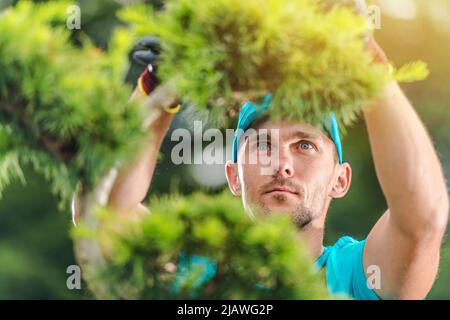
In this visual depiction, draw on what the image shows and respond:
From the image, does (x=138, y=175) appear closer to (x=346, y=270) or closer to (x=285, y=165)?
(x=285, y=165)

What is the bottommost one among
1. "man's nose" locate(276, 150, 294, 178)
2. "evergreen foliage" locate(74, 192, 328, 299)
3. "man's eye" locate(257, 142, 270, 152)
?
"evergreen foliage" locate(74, 192, 328, 299)

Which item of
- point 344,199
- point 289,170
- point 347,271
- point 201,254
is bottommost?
point 201,254

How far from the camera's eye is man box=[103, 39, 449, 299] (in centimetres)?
153

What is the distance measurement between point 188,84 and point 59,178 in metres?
0.24

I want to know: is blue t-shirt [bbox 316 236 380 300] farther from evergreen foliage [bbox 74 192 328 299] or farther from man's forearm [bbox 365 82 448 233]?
evergreen foliage [bbox 74 192 328 299]

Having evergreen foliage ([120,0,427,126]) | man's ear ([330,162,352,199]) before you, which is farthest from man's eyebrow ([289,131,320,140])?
evergreen foliage ([120,0,427,126])

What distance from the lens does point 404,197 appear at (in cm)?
159

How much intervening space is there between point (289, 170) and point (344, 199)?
104 inches

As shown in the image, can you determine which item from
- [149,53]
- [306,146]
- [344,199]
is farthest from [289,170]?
[344,199]

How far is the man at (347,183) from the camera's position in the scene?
5.03ft

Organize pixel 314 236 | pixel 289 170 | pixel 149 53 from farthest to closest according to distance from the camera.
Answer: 1. pixel 314 236
2. pixel 289 170
3. pixel 149 53

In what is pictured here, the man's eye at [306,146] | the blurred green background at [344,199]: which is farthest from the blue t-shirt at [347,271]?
the blurred green background at [344,199]

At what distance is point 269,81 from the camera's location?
1.29m

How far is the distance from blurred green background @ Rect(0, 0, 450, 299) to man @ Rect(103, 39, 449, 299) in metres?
2.12
